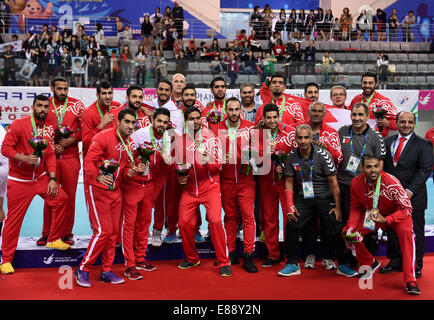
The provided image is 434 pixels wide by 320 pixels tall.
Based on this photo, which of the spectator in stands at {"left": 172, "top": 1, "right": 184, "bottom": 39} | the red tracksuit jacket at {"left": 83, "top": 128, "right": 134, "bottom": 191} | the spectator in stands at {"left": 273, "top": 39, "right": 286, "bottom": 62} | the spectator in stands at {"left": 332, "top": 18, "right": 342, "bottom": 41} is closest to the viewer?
the red tracksuit jacket at {"left": 83, "top": 128, "right": 134, "bottom": 191}

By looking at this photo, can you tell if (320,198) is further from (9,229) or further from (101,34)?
(101,34)

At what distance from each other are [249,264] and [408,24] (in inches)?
663

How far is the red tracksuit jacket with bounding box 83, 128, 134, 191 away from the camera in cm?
483

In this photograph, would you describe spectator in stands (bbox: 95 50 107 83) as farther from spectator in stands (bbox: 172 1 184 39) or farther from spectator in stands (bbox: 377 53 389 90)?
spectator in stands (bbox: 377 53 389 90)

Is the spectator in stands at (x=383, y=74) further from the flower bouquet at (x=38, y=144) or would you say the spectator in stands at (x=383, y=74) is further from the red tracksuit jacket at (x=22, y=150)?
the flower bouquet at (x=38, y=144)

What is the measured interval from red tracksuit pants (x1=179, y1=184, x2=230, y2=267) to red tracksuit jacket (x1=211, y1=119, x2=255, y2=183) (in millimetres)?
220

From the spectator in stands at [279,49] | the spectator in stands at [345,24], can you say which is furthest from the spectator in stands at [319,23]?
the spectator in stands at [279,49]

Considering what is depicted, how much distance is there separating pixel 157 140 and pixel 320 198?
197 cm

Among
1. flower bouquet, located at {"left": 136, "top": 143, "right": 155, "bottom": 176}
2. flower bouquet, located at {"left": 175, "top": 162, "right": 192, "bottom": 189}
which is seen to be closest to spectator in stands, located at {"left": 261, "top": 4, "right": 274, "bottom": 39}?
flower bouquet, located at {"left": 175, "top": 162, "right": 192, "bottom": 189}

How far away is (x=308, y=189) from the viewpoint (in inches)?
205

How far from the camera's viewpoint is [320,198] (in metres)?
5.23

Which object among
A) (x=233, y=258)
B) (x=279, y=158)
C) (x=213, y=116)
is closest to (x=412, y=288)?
(x=279, y=158)

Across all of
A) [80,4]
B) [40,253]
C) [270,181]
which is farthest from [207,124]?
[80,4]

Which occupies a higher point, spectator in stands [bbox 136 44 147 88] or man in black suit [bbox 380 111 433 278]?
spectator in stands [bbox 136 44 147 88]
